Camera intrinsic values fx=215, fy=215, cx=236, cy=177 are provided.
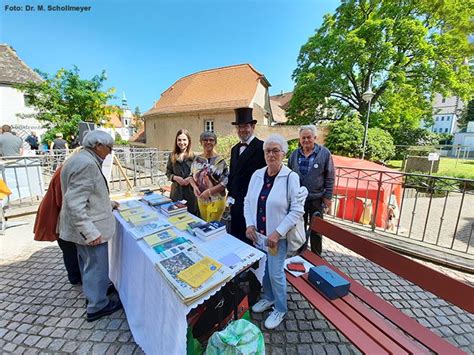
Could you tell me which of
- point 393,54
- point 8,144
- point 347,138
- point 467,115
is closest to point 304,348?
point 8,144

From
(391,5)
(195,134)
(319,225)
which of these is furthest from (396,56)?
(319,225)

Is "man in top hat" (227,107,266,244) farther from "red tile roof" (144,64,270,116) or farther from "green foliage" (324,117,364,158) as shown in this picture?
"red tile roof" (144,64,270,116)

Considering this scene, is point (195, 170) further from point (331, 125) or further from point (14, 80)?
point (14, 80)

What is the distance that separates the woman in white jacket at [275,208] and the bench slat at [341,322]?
9.0 inches

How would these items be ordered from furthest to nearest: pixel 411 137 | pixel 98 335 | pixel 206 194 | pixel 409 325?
pixel 411 137 < pixel 206 194 < pixel 98 335 < pixel 409 325

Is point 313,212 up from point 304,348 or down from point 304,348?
up

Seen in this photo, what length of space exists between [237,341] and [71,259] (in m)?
2.49

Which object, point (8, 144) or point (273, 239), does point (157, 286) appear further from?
point (8, 144)

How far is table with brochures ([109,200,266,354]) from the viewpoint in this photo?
1423 millimetres

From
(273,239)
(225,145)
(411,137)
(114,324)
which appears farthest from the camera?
(411,137)

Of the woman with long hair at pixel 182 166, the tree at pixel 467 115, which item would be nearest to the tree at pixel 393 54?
the woman with long hair at pixel 182 166

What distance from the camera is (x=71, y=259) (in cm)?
277

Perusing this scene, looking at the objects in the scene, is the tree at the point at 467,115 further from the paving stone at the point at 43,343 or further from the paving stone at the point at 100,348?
the paving stone at the point at 43,343

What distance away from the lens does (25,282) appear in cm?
303
